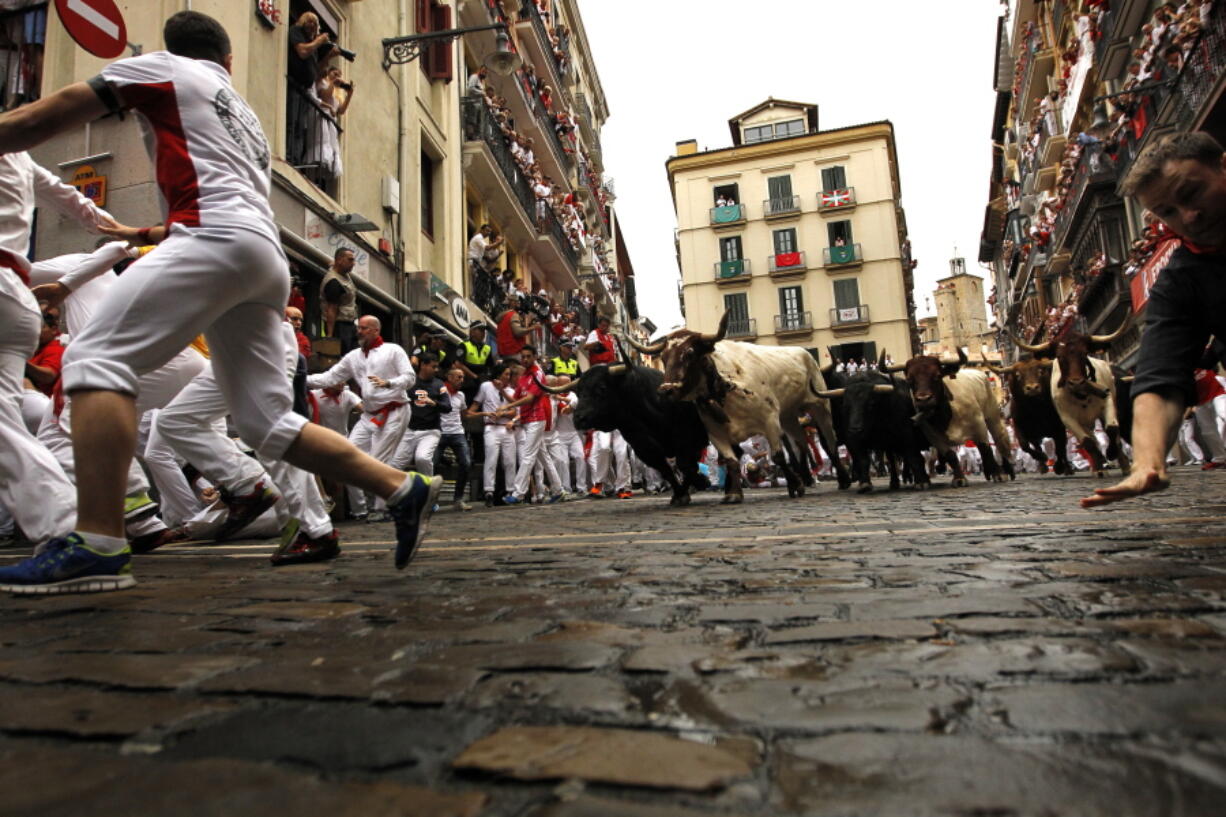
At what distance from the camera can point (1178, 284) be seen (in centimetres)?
317

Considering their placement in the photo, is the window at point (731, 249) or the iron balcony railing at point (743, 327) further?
the window at point (731, 249)

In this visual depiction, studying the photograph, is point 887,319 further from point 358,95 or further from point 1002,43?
point 358,95

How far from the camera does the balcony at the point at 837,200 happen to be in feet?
160

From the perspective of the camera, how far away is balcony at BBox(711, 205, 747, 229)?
5050cm

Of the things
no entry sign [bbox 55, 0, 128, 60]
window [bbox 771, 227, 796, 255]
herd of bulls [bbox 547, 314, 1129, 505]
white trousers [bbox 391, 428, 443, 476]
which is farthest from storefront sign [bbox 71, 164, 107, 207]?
window [bbox 771, 227, 796, 255]

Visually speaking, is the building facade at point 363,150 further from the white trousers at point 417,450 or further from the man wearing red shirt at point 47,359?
the white trousers at point 417,450

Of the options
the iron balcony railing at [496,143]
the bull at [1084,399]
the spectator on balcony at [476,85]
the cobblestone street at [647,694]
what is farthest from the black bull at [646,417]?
the spectator on balcony at [476,85]

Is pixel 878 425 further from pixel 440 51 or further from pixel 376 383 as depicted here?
pixel 440 51

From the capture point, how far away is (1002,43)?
4300 cm

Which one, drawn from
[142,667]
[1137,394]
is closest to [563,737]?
[142,667]

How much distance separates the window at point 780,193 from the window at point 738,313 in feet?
18.6

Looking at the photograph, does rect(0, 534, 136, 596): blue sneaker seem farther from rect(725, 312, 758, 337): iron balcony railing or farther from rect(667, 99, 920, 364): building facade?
rect(725, 312, 758, 337): iron balcony railing

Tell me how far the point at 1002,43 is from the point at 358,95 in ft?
129

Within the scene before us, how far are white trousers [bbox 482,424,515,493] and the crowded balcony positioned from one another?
37659mm
